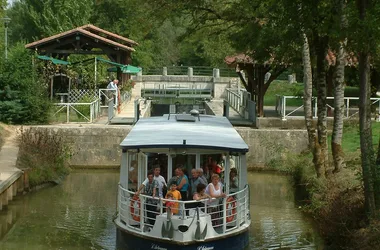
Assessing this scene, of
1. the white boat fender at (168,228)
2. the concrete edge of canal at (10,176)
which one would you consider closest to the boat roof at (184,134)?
the white boat fender at (168,228)

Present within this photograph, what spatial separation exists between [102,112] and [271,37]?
1503cm

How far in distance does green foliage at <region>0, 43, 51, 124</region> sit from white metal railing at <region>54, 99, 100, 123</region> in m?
0.91

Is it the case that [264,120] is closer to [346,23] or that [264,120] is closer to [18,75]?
[18,75]

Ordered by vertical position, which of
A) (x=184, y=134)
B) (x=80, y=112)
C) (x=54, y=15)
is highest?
(x=54, y=15)

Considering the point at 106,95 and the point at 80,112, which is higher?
the point at 106,95

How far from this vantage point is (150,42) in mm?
73250

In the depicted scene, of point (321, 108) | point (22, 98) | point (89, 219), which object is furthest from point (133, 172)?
point (22, 98)

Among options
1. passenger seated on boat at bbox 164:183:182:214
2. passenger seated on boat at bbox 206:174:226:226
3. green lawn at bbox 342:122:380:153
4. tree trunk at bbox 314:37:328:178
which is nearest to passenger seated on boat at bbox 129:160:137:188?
passenger seated on boat at bbox 164:183:182:214

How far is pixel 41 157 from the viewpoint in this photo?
85.1ft

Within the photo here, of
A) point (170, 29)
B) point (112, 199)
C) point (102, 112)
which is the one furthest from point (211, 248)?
point (170, 29)

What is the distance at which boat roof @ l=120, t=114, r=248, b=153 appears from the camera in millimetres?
16094

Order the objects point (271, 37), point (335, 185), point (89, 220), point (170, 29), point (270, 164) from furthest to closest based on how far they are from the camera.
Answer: point (170, 29) → point (270, 164) → point (271, 37) → point (89, 220) → point (335, 185)

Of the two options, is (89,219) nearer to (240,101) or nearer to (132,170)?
(132,170)

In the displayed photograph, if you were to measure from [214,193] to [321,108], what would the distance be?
631 cm
